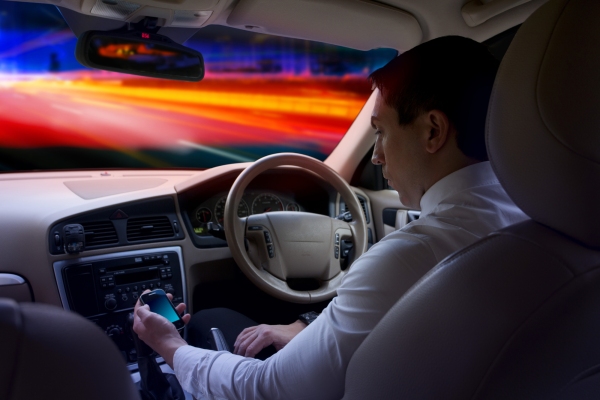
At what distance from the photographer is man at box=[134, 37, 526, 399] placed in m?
1.11

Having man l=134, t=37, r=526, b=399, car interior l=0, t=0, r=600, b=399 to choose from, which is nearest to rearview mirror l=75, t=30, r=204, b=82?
car interior l=0, t=0, r=600, b=399

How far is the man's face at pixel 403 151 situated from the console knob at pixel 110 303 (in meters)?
1.45

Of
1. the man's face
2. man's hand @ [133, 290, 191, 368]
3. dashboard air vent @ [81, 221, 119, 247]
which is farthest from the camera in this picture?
dashboard air vent @ [81, 221, 119, 247]

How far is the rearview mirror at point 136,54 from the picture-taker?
2.05 metres

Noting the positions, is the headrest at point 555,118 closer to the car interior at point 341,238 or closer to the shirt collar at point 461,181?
the car interior at point 341,238

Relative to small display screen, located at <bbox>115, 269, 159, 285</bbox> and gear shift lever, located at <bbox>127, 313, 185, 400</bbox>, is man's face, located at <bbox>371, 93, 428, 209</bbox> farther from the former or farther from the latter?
small display screen, located at <bbox>115, 269, 159, 285</bbox>

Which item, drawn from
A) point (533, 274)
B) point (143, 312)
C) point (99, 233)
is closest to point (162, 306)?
point (143, 312)

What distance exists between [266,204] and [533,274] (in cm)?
229

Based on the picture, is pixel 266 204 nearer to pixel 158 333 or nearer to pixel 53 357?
pixel 158 333

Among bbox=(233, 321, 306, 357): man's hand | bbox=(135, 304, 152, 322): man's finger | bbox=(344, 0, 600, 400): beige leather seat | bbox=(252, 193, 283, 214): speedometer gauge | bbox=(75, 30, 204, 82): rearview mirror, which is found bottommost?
bbox=(233, 321, 306, 357): man's hand

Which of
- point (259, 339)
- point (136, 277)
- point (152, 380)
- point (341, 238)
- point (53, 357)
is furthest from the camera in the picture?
point (341, 238)

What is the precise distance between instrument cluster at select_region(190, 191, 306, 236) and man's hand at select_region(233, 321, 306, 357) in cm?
101

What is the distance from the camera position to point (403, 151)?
→ 4.67 ft

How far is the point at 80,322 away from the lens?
646mm
